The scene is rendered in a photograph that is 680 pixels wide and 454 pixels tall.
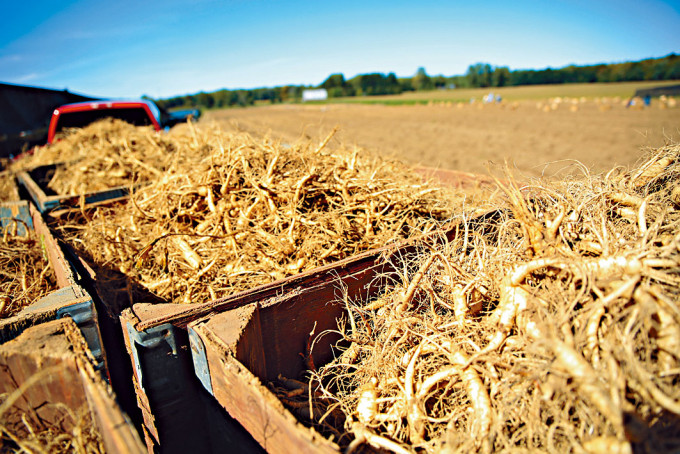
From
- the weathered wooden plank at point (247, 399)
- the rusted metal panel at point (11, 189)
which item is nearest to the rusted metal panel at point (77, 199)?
the rusted metal panel at point (11, 189)

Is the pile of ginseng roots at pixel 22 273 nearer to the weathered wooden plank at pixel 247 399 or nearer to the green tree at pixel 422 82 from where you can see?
the weathered wooden plank at pixel 247 399

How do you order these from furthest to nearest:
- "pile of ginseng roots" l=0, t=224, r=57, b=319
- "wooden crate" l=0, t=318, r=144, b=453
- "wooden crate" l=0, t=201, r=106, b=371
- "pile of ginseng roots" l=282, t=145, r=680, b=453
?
"pile of ginseng roots" l=0, t=224, r=57, b=319, "wooden crate" l=0, t=201, r=106, b=371, "wooden crate" l=0, t=318, r=144, b=453, "pile of ginseng roots" l=282, t=145, r=680, b=453

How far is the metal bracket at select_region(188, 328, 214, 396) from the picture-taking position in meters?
1.63

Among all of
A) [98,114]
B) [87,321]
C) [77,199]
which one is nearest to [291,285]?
[87,321]

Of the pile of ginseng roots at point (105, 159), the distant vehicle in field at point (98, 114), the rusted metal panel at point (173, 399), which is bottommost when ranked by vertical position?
the rusted metal panel at point (173, 399)

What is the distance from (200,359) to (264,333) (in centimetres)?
35

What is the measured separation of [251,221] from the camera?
255 centimetres

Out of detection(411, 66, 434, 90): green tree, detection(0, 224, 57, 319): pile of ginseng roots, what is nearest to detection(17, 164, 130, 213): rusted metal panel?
detection(0, 224, 57, 319): pile of ginseng roots

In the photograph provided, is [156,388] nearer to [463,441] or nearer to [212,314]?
[212,314]

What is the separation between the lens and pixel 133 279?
8.21ft

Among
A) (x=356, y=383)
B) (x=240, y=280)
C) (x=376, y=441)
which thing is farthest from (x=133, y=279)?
(x=376, y=441)

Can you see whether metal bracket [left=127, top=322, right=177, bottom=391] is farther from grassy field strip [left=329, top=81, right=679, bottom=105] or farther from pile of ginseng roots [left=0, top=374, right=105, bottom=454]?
grassy field strip [left=329, top=81, right=679, bottom=105]

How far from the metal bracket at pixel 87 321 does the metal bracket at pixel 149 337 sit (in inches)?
5.1

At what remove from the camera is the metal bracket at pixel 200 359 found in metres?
1.63
